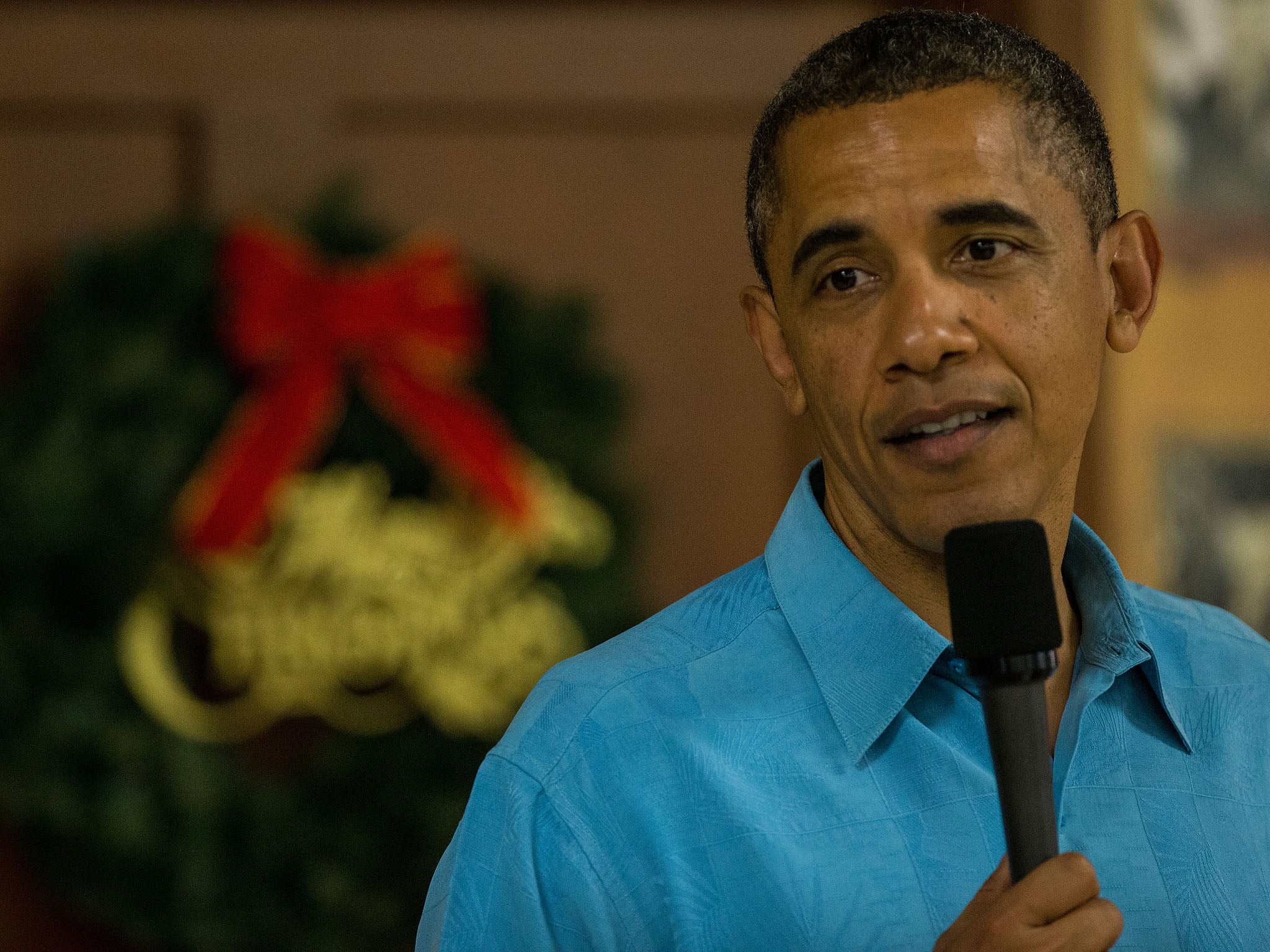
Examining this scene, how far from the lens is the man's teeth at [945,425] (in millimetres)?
906

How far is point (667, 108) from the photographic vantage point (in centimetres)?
270

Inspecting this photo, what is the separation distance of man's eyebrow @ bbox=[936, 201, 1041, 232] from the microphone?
0.80 ft

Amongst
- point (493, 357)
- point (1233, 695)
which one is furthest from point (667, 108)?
point (1233, 695)

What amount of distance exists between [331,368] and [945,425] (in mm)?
1674

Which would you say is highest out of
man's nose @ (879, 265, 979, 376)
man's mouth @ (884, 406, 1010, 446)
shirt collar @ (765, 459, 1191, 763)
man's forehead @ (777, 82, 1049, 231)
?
man's forehead @ (777, 82, 1049, 231)

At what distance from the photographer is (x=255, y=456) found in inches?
92.9

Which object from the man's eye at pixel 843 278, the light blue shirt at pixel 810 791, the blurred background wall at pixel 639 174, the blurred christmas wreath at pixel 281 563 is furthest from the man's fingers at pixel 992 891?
the blurred background wall at pixel 639 174

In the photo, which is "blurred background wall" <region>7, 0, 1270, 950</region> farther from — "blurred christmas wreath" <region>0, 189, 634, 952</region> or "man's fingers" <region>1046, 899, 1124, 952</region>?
"man's fingers" <region>1046, 899, 1124, 952</region>

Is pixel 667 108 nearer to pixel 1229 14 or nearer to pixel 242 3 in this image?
pixel 242 3

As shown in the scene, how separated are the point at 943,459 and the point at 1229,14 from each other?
2.00 m

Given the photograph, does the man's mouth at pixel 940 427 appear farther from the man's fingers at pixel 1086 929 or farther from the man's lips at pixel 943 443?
the man's fingers at pixel 1086 929

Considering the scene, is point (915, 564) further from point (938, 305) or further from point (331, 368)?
point (331, 368)

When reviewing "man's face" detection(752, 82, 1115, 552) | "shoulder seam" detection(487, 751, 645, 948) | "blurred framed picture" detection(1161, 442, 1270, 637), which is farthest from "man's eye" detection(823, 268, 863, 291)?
"blurred framed picture" detection(1161, 442, 1270, 637)

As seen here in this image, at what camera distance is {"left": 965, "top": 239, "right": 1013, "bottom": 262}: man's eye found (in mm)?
920
